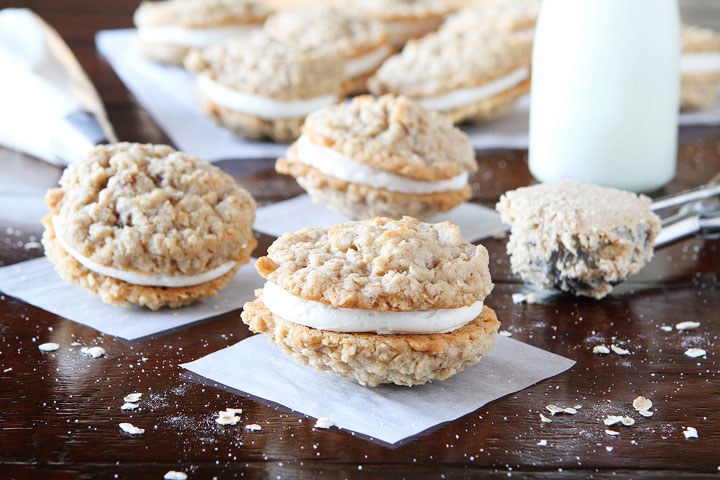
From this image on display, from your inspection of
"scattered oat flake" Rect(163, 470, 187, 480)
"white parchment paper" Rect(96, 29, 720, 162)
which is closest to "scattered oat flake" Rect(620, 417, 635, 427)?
"scattered oat flake" Rect(163, 470, 187, 480)

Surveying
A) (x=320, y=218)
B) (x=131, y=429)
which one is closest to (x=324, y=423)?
(x=131, y=429)

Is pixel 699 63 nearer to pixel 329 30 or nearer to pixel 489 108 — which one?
pixel 489 108

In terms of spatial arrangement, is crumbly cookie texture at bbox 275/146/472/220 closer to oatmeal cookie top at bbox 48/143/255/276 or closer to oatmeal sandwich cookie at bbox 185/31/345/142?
oatmeal cookie top at bbox 48/143/255/276

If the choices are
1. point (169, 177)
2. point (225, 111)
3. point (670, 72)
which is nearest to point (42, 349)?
point (169, 177)

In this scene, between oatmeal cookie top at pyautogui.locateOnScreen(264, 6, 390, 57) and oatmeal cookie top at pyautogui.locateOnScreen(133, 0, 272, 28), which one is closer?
oatmeal cookie top at pyautogui.locateOnScreen(264, 6, 390, 57)

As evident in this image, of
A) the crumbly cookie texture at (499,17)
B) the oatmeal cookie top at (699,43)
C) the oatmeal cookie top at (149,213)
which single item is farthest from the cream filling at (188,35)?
the oatmeal cookie top at (149,213)

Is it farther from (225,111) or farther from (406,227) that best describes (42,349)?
(225,111)

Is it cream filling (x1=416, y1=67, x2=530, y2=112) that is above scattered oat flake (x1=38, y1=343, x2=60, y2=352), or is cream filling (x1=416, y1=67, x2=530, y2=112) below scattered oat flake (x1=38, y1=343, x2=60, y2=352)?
above
